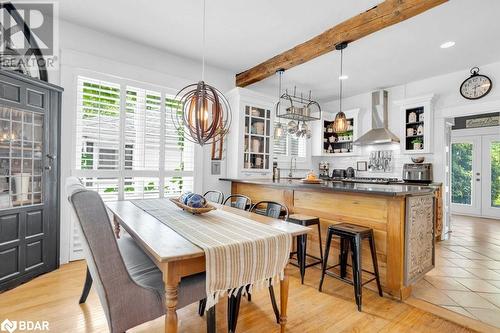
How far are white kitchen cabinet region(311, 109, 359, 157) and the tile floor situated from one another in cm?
260

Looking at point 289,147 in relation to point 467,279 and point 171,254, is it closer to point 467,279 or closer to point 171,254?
point 467,279

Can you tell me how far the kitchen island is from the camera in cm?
239

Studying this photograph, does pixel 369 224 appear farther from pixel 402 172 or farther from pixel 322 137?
pixel 322 137

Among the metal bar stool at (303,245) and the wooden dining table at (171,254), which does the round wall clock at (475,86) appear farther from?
the wooden dining table at (171,254)

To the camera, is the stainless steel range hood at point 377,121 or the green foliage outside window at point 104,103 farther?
the stainless steel range hood at point 377,121

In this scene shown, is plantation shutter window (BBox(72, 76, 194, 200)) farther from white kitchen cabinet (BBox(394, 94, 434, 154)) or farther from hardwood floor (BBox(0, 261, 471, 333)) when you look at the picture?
white kitchen cabinet (BBox(394, 94, 434, 154))

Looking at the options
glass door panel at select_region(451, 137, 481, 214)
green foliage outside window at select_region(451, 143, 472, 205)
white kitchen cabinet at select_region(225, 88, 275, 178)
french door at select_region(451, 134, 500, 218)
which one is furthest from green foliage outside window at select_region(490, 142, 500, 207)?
white kitchen cabinet at select_region(225, 88, 275, 178)

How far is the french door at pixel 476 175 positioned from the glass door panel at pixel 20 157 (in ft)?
29.2

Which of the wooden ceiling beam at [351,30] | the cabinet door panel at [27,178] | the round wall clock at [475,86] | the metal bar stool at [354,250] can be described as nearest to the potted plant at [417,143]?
the round wall clock at [475,86]

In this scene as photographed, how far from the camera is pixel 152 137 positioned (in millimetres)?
3650

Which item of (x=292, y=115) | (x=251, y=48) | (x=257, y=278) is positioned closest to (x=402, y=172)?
(x=292, y=115)

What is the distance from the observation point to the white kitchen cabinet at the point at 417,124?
4602 millimetres

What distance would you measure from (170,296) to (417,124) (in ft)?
17.4

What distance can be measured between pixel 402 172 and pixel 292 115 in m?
2.75
